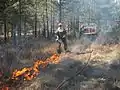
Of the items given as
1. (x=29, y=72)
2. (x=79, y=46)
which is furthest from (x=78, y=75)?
(x=79, y=46)

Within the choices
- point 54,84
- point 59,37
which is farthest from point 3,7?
point 54,84

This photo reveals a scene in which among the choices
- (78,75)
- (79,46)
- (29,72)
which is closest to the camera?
(29,72)

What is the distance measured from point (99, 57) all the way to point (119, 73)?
4252 millimetres

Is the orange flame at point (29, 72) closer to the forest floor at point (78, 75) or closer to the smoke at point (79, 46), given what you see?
the forest floor at point (78, 75)

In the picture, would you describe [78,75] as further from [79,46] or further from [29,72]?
[79,46]

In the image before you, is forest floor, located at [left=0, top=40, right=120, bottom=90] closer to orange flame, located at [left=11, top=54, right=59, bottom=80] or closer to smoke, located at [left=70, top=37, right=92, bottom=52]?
orange flame, located at [left=11, top=54, right=59, bottom=80]

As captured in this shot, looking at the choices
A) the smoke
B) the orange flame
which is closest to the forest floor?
the orange flame

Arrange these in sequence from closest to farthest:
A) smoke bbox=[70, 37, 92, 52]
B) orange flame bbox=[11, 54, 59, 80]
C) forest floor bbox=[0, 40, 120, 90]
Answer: orange flame bbox=[11, 54, 59, 80] < forest floor bbox=[0, 40, 120, 90] < smoke bbox=[70, 37, 92, 52]

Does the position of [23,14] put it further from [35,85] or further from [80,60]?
[35,85]

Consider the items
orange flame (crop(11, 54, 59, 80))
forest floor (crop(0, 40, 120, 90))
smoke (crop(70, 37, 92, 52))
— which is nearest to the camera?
orange flame (crop(11, 54, 59, 80))

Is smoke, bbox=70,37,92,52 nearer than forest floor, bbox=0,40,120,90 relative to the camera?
No

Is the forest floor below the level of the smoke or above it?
above

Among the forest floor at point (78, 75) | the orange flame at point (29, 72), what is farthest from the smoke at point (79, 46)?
the orange flame at point (29, 72)

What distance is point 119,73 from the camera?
1257 centimetres
